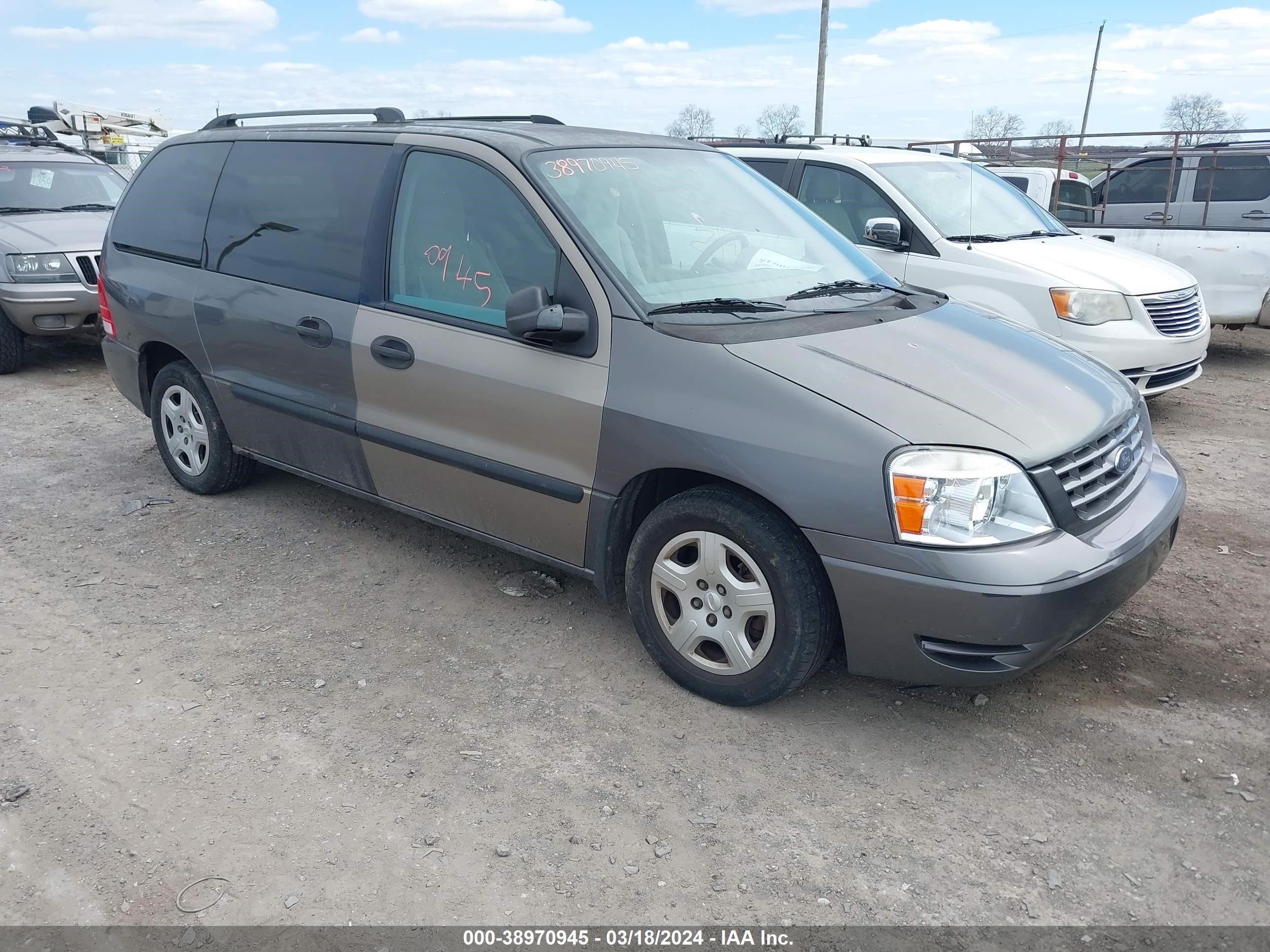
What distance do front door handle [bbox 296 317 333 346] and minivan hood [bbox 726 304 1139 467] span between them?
1.83 m

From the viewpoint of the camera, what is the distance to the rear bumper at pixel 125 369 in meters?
5.34

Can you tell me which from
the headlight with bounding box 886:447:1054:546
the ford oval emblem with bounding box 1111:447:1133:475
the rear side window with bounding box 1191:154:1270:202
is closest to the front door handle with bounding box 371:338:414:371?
the headlight with bounding box 886:447:1054:546

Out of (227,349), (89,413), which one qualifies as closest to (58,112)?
(89,413)

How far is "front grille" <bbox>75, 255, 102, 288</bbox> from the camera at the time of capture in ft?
27.2

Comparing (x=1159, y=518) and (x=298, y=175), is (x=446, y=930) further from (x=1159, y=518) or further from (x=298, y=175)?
(x=298, y=175)

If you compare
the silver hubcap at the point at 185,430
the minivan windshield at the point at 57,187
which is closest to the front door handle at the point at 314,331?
the silver hubcap at the point at 185,430

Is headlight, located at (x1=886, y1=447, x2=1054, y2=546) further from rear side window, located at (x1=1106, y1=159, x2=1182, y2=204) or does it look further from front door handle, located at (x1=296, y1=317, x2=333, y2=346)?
rear side window, located at (x1=1106, y1=159, x2=1182, y2=204)

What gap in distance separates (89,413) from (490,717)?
5.28 meters

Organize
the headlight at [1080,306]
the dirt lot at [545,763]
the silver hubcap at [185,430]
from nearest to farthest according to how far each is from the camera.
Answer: the dirt lot at [545,763], the silver hubcap at [185,430], the headlight at [1080,306]

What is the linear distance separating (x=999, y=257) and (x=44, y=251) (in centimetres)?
729

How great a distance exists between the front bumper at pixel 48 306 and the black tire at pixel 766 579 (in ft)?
22.1

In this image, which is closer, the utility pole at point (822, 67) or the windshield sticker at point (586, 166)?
the windshield sticker at point (586, 166)

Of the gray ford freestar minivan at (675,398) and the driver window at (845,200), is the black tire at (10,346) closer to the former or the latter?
the gray ford freestar minivan at (675,398)

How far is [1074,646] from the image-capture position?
378 cm
